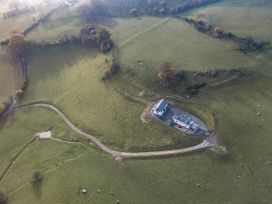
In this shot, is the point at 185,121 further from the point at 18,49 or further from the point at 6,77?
the point at 18,49

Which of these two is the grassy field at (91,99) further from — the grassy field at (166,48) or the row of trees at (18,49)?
the grassy field at (166,48)

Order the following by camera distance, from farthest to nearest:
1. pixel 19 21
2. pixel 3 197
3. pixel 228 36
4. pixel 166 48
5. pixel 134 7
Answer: pixel 19 21
pixel 134 7
pixel 166 48
pixel 228 36
pixel 3 197

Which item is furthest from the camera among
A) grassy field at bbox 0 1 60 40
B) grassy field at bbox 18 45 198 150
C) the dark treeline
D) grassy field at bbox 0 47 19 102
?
grassy field at bbox 0 1 60 40

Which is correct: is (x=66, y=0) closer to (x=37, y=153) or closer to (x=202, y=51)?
(x=202, y=51)

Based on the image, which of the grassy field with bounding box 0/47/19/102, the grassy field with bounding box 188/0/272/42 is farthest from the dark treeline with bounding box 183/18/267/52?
the grassy field with bounding box 0/47/19/102

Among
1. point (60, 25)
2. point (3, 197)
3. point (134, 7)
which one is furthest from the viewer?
point (134, 7)

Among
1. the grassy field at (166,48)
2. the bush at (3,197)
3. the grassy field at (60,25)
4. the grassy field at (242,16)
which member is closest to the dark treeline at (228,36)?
the grassy field at (166,48)

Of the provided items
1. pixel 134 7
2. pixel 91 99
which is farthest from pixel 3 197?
pixel 134 7

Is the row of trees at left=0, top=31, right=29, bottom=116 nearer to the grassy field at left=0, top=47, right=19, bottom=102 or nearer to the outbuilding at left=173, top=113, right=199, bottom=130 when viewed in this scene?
the grassy field at left=0, top=47, right=19, bottom=102

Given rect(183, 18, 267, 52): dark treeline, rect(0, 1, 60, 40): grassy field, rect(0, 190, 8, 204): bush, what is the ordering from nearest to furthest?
rect(0, 190, 8, 204): bush < rect(183, 18, 267, 52): dark treeline < rect(0, 1, 60, 40): grassy field
